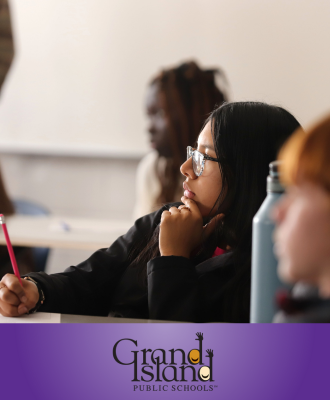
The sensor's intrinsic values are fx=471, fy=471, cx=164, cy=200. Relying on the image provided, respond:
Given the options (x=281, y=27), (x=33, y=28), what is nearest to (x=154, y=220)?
(x=281, y=27)

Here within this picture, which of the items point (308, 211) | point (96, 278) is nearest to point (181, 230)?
point (96, 278)

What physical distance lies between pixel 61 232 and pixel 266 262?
1.89m

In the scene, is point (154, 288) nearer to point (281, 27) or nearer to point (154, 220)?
point (154, 220)

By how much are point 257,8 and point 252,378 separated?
119 inches

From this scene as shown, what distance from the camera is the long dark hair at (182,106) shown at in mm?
2779

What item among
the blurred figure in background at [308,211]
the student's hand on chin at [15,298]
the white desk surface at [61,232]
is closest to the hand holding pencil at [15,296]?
the student's hand on chin at [15,298]

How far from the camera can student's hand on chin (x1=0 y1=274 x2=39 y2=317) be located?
80 centimetres

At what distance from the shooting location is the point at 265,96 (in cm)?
310

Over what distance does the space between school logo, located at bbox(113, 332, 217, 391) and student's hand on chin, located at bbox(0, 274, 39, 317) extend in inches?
11.7

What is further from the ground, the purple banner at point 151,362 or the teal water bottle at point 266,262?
the teal water bottle at point 266,262

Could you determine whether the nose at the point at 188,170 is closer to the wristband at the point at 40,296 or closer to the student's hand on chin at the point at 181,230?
the student's hand on chin at the point at 181,230

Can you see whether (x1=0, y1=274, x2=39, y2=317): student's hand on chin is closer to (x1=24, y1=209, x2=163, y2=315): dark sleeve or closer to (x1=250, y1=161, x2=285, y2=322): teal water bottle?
(x1=24, y1=209, x2=163, y2=315): dark sleeve

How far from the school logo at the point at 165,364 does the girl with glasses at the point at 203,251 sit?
24 cm

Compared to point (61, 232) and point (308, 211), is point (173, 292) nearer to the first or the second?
point (308, 211)
